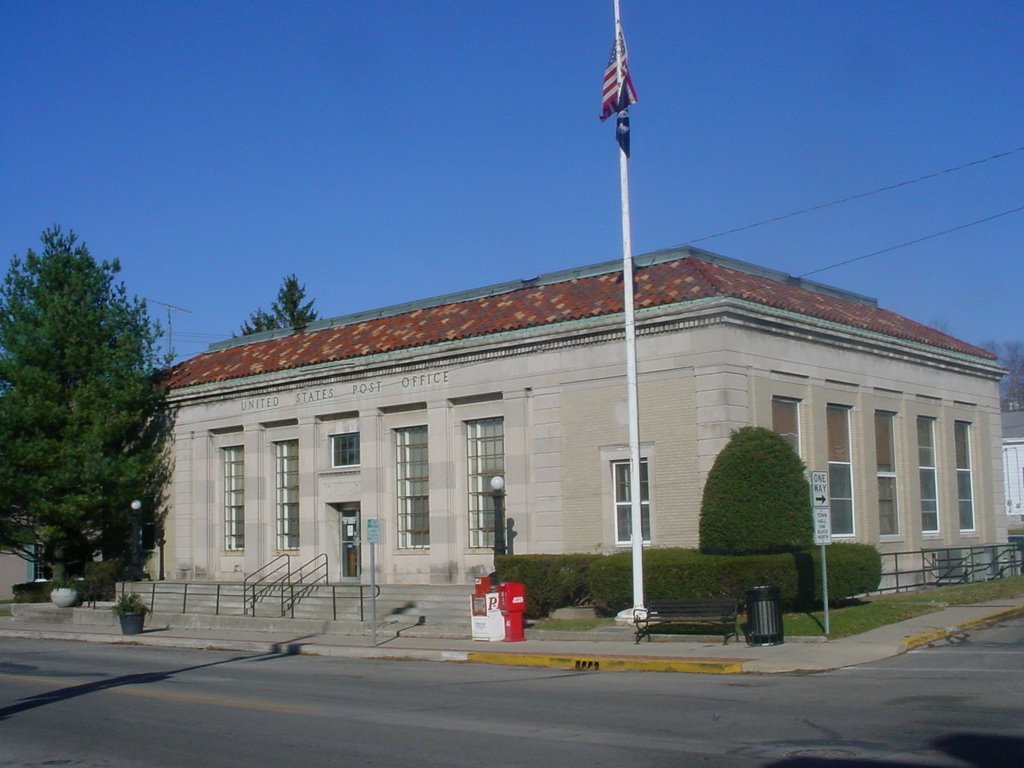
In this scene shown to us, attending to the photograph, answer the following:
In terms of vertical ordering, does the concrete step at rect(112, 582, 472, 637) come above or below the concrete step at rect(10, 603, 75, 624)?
above

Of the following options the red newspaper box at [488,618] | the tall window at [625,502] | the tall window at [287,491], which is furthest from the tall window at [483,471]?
the tall window at [287,491]

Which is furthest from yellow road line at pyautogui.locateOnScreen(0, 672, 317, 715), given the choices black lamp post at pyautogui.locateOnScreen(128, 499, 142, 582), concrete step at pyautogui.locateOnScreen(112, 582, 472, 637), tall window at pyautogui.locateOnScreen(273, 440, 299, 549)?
black lamp post at pyautogui.locateOnScreen(128, 499, 142, 582)

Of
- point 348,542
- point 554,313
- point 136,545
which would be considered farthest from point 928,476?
point 136,545

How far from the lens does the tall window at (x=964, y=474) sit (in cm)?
3819

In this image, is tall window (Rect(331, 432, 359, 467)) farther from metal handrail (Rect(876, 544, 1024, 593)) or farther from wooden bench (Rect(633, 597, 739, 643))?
metal handrail (Rect(876, 544, 1024, 593))

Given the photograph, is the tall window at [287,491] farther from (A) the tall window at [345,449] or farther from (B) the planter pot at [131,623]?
(B) the planter pot at [131,623]

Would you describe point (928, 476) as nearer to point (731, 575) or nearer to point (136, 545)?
point (731, 575)

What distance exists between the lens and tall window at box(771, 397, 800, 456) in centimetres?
3020

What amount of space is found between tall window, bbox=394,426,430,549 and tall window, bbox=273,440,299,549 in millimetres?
4954

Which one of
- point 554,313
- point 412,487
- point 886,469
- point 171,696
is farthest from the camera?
point 412,487

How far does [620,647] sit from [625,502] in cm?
739

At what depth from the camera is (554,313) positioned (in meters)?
31.6

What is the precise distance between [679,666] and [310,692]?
20.5 feet

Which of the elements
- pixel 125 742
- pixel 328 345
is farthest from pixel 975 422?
pixel 125 742
